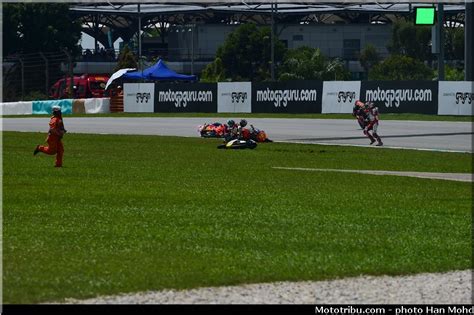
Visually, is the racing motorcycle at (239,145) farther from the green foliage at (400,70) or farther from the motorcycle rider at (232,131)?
the green foliage at (400,70)

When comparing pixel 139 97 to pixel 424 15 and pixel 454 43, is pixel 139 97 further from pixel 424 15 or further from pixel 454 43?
pixel 454 43

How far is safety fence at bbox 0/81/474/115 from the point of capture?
4600 cm

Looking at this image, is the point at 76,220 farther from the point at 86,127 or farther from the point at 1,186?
the point at 86,127

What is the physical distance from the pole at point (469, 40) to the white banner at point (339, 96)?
18.1ft

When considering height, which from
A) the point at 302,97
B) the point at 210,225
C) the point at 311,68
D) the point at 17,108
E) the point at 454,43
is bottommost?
the point at 210,225

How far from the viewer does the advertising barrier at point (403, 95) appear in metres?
46.4

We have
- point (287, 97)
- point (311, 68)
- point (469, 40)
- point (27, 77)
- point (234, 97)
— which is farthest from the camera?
point (311, 68)

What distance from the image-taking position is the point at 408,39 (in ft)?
279

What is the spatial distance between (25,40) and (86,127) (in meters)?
40.9

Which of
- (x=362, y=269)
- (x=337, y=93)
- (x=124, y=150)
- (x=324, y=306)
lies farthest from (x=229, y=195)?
(x=337, y=93)

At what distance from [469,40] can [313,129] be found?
714cm

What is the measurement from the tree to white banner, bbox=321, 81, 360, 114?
29170 millimetres

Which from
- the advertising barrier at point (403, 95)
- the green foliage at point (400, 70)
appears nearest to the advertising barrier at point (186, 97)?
the advertising barrier at point (403, 95)

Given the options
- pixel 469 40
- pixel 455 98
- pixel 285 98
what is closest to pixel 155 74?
pixel 285 98
